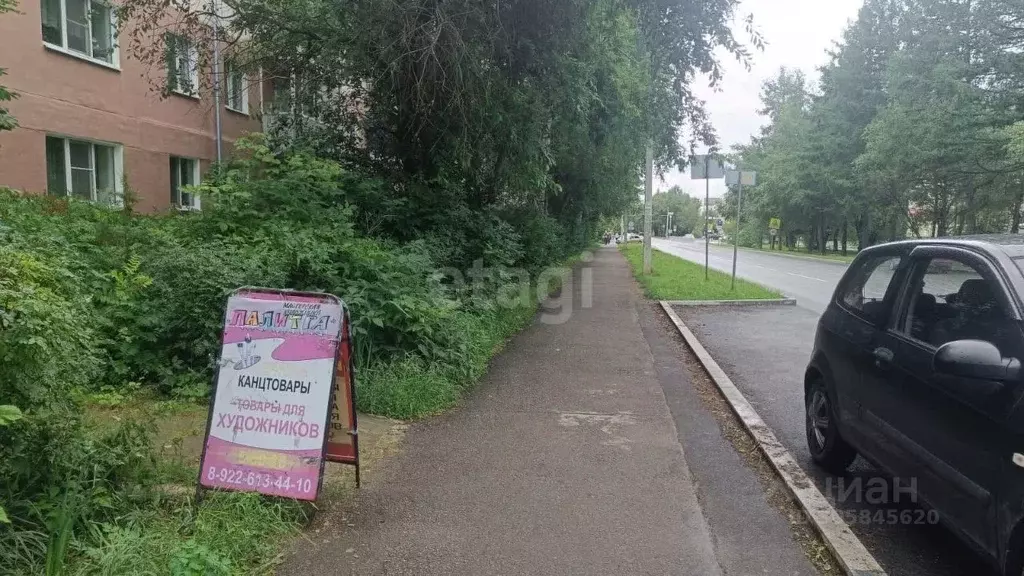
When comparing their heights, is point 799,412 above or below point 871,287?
below

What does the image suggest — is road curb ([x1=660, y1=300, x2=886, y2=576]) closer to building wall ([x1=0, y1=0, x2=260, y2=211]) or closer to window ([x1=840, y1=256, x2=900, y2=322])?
window ([x1=840, y1=256, x2=900, y2=322])

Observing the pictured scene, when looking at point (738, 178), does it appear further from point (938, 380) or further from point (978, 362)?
point (978, 362)

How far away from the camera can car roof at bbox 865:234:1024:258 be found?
355 centimetres

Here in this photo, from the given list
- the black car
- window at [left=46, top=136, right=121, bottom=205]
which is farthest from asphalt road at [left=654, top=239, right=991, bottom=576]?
window at [left=46, top=136, right=121, bottom=205]

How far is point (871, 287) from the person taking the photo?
4668 mm

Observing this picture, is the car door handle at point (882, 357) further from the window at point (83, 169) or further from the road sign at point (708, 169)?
the road sign at point (708, 169)

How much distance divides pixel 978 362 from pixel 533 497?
2.54 metres

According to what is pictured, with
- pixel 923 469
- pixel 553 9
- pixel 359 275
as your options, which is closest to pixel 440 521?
pixel 923 469

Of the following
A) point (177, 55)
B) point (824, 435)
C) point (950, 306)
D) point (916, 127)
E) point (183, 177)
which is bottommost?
point (824, 435)

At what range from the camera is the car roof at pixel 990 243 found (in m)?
3.55

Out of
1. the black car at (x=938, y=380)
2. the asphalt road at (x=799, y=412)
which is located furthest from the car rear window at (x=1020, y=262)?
the asphalt road at (x=799, y=412)

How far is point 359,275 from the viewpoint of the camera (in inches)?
276

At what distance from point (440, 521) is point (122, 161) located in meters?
14.3

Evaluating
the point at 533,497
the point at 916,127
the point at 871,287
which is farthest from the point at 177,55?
the point at 916,127
